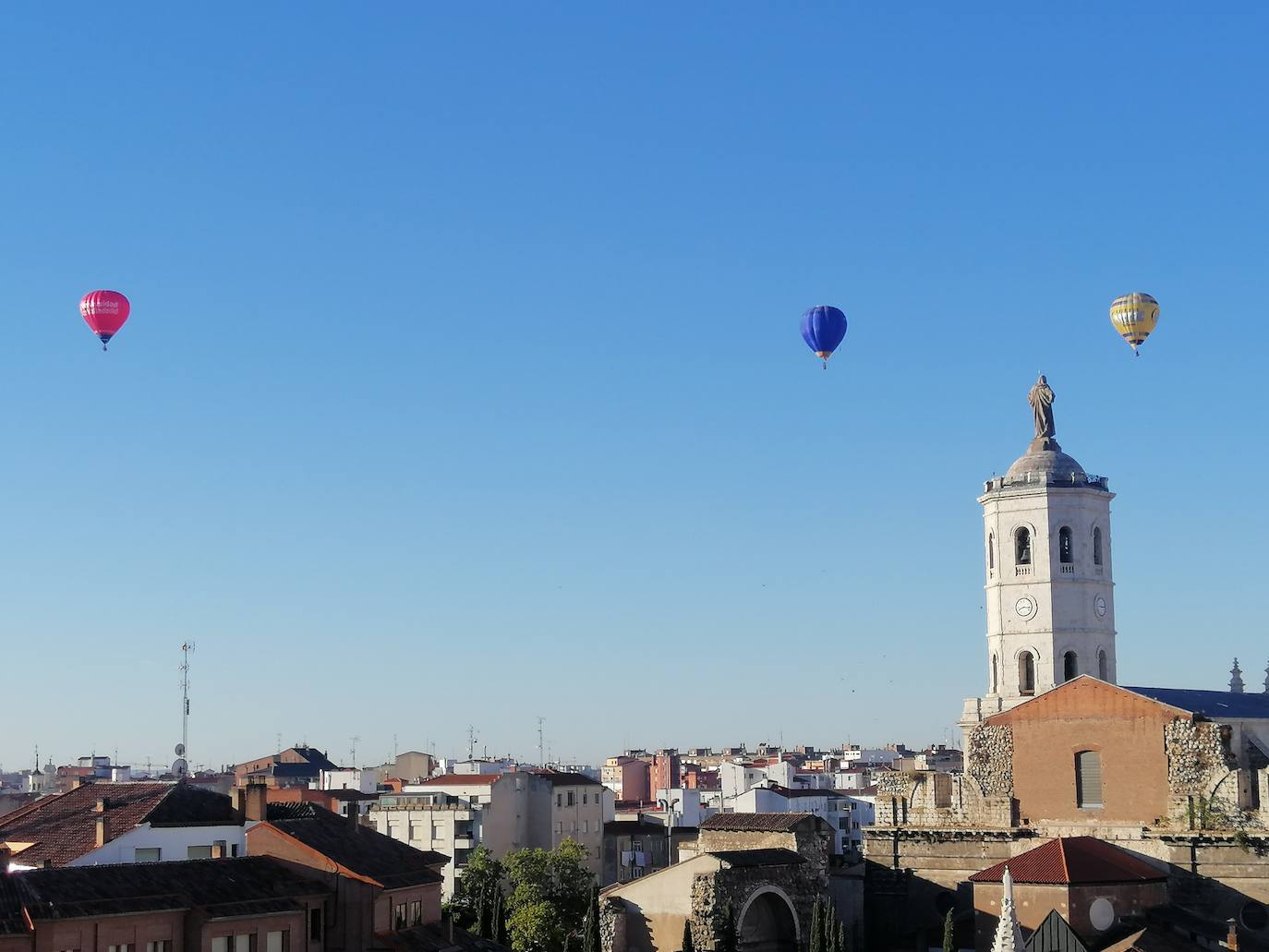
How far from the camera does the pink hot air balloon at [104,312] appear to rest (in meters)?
53.2

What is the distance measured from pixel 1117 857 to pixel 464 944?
20.7 metres

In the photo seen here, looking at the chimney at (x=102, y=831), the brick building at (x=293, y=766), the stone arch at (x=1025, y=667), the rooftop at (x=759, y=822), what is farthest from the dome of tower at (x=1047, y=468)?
the brick building at (x=293, y=766)

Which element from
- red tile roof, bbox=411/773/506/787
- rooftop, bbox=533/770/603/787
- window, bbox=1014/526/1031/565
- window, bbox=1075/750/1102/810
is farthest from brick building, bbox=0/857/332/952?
rooftop, bbox=533/770/603/787

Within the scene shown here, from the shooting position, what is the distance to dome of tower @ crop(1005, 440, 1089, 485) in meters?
64.3

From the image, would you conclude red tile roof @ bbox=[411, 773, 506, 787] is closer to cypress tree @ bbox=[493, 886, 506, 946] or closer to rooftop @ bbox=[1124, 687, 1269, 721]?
cypress tree @ bbox=[493, 886, 506, 946]

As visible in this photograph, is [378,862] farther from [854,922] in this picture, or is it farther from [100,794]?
[854,922]

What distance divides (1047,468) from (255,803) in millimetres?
33387

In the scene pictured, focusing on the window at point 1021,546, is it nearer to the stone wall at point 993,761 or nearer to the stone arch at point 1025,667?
the stone arch at point 1025,667

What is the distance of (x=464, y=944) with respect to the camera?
45.7 meters

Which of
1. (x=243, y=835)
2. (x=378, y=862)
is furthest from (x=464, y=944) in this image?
(x=243, y=835)

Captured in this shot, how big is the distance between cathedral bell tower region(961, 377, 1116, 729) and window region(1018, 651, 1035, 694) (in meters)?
0.03

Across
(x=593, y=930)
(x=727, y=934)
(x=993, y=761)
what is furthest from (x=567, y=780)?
(x=727, y=934)

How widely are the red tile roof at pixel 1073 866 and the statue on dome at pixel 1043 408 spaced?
18.7m

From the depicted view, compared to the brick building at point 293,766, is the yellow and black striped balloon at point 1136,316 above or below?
above
